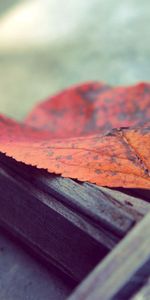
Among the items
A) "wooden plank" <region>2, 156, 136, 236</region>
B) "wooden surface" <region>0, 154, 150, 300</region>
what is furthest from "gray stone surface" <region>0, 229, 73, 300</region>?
"wooden plank" <region>2, 156, 136, 236</region>

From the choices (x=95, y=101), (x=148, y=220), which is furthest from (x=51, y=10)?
(x=148, y=220)

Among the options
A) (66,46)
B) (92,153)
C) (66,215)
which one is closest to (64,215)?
(66,215)

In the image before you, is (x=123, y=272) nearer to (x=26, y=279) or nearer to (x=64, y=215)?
(x=64, y=215)

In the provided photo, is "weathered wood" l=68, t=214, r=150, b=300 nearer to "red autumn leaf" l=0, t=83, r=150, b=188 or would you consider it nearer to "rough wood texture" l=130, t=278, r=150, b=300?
"rough wood texture" l=130, t=278, r=150, b=300

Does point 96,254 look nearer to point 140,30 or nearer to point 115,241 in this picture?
point 115,241

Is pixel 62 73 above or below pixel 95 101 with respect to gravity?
above

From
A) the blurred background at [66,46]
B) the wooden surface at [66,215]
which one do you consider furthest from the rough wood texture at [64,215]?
the blurred background at [66,46]
